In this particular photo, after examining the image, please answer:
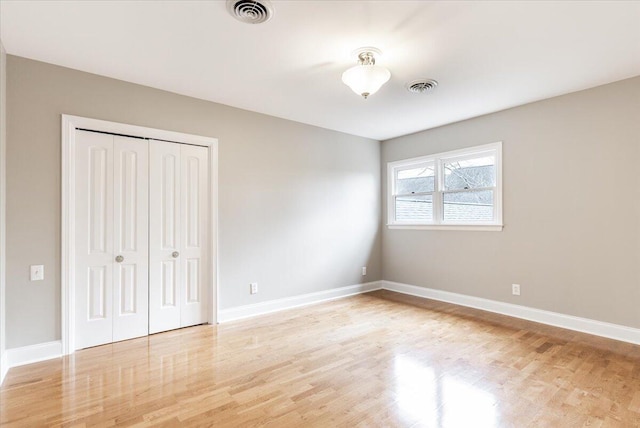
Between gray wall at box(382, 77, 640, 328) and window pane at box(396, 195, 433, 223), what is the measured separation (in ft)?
1.65

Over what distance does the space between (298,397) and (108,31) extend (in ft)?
10.1

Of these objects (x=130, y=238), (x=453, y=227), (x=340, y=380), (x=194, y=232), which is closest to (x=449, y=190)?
(x=453, y=227)

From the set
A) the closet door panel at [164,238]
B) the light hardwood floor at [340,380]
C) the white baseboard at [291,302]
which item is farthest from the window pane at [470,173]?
the closet door panel at [164,238]

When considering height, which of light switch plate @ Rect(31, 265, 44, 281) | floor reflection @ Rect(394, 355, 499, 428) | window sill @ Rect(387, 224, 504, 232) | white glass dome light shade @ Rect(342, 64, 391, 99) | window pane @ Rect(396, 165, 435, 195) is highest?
white glass dome light shade @ Rect(342, 64, 391, 99)

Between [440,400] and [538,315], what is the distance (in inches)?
95.2

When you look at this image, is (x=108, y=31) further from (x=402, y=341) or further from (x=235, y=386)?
(x=402, y=341)

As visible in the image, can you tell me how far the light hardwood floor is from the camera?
6.47 ft

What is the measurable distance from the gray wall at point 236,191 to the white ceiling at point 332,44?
0.27 meters

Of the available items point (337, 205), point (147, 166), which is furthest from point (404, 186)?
point (147, 166)

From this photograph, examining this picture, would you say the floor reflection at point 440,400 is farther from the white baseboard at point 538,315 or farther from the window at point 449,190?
the window at point 449,190

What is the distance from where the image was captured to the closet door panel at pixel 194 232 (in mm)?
3633

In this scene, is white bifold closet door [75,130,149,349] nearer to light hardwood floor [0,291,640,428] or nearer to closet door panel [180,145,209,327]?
light hardwood floor [0,291,640,428]

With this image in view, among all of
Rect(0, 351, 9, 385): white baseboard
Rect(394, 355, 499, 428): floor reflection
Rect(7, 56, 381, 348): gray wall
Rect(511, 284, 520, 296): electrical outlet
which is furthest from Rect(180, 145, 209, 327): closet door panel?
Rect(511, 284, 520, 296): electrical outlet

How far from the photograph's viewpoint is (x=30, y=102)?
2768 millimetres
